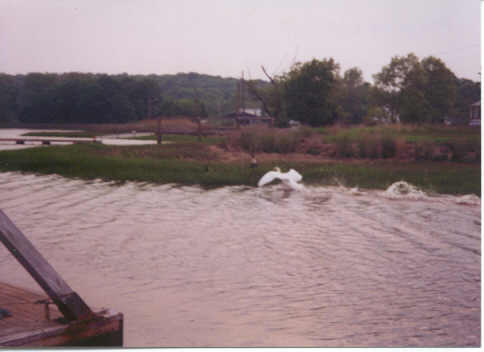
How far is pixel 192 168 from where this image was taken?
6578 mm

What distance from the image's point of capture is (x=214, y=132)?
6301 millimetres

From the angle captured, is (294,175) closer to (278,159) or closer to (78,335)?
(278,159)

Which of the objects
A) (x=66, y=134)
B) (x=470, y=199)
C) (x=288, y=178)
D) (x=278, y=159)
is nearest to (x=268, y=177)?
(x=288, y=178)

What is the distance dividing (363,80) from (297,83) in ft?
4.39

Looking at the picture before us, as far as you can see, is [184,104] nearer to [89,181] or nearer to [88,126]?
[88,126]

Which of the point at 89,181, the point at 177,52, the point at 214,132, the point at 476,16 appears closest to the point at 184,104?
the point at 177,52

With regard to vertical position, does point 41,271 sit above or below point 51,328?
above

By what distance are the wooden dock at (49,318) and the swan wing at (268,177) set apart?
12.3ft

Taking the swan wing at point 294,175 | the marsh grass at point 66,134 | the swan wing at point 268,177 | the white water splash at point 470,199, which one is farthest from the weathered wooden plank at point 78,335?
the swan wing at point 294,175

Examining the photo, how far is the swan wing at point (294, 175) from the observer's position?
640cm

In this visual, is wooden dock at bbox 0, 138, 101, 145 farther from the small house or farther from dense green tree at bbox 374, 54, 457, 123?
the small house

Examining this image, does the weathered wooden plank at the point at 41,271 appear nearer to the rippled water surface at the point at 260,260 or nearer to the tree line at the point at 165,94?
the rippled water surface at the point at 260,260

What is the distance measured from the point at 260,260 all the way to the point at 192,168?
2823 mm

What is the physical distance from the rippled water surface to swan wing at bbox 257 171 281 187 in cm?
21
